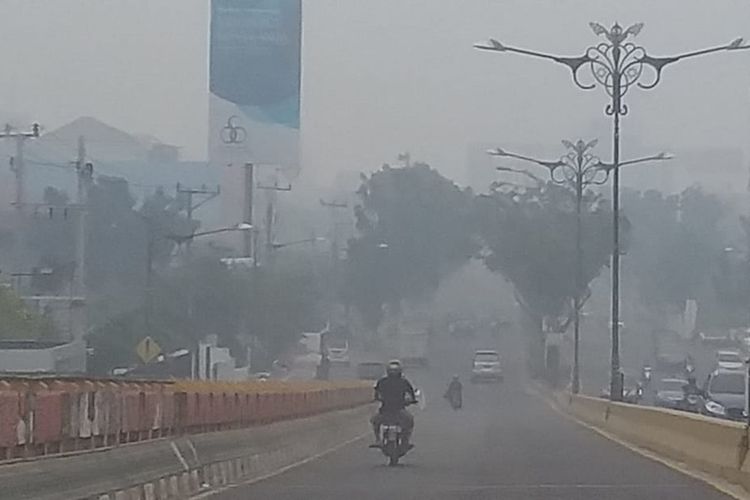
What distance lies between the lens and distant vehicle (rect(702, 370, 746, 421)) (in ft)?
142

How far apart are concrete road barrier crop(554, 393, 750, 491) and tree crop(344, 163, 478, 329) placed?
1688 inches

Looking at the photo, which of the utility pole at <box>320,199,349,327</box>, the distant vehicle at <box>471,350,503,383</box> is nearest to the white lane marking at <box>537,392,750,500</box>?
the utility pole at <box>320,199,349,327</box>

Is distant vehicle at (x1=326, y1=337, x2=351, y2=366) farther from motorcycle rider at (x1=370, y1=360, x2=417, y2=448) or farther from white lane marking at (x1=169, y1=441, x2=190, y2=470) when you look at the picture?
white lane marking at (x1=169, y1=441, x2=190, y2=470)

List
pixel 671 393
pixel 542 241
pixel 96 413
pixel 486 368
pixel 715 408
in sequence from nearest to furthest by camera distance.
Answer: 1. pixel 96 413
2. pixel 715 408
3. pixel 671 393
4. pixel 542 241
5. pixel 486 368

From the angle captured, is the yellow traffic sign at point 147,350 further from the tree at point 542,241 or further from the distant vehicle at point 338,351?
the tree at point 542,241

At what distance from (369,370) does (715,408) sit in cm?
3819

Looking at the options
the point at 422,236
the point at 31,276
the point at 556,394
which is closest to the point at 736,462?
the point at 31,276

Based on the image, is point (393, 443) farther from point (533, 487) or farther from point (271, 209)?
point (271, 209)

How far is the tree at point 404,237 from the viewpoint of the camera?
291 ft

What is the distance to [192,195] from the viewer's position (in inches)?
2381

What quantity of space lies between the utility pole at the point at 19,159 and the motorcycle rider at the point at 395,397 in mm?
26900

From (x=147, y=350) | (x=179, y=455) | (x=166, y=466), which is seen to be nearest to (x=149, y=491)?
(x=166, y=466)

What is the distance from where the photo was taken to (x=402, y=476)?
25.0m

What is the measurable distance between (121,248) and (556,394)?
70.8ft
